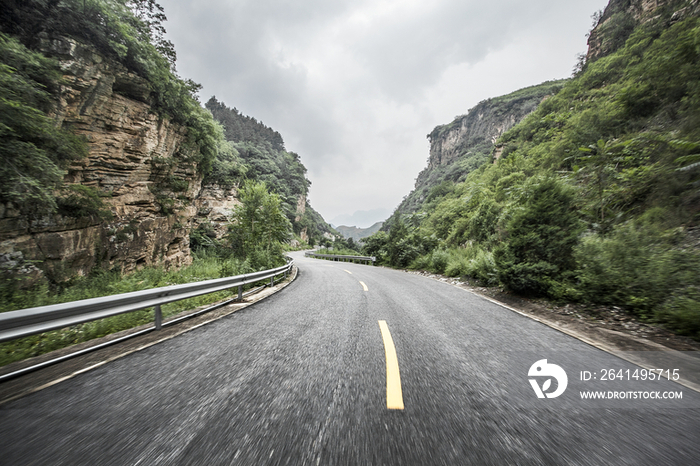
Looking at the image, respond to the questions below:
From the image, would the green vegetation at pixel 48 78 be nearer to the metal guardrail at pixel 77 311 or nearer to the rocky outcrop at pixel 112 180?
the rocky outcrop at pixel 112 180

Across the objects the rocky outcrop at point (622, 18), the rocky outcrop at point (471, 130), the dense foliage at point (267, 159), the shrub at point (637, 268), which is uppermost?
the rocky outcrop at point (471, 130)

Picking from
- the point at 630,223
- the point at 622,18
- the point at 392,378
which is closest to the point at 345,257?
the point at 630,223

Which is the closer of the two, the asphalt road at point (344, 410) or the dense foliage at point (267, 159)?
the asphalt road at point (344, 410)

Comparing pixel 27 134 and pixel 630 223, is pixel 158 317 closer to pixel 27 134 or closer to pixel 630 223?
pixel 27 134

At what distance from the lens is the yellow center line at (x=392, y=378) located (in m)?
1.89

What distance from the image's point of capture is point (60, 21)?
8289 millimetres

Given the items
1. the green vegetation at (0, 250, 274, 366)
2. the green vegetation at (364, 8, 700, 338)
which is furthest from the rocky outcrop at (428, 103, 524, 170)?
the green vegetation at (0, 250, 274, 366)

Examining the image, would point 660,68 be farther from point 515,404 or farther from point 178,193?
point 178,193

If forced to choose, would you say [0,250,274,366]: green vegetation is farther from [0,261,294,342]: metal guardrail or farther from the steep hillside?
the steep hillside

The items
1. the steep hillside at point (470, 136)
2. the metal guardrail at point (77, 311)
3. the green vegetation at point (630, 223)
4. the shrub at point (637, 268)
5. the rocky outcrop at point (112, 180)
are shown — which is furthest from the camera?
the steep hillside at point (470, 136)

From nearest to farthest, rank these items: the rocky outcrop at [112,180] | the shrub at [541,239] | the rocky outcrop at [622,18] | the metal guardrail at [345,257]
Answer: the shrub at [541,239] < the rocky outcrop at [112,180] < the rocky outcrop at [622,18] < the metal guardrail at [345,257]

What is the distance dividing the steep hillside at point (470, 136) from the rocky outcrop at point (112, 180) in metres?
56.1

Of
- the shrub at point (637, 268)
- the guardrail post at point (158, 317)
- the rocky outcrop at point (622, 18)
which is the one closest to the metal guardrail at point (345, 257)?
the shrub at point (637, 268)

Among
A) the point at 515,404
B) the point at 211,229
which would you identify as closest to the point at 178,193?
the point at 211,229
